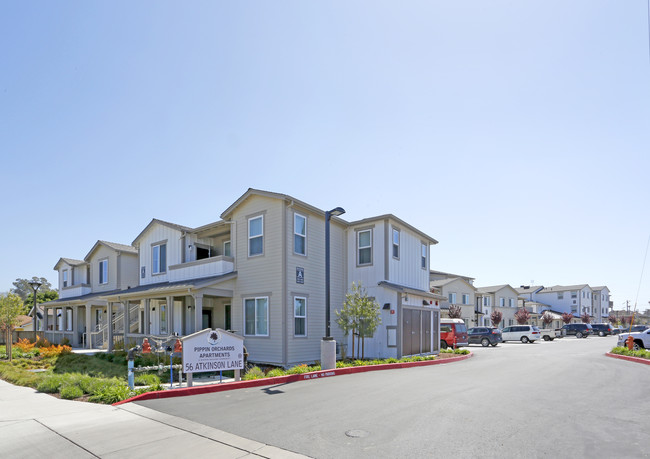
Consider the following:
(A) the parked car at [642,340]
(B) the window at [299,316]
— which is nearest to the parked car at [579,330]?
(A) the parked car at [642,340]

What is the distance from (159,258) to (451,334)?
18.6m

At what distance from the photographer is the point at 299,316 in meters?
18.7

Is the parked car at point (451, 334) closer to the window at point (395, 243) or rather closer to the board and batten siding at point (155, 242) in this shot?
the window at point (395, 243)

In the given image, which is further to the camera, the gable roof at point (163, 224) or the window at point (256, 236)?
the gable roof at point (163, 224)

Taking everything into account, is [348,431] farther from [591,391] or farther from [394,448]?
[591,391]

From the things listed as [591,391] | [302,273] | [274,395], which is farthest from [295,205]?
[591,391]

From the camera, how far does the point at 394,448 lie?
21.8 ft

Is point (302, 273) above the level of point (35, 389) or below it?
above

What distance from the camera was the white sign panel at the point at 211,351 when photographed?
11859mm

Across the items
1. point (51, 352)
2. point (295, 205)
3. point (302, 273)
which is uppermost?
point (295, 205)

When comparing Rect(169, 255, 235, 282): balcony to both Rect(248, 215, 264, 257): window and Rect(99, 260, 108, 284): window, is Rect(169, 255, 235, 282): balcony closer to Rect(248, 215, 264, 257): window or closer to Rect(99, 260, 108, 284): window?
Rect(248, 215, 264, 257): window

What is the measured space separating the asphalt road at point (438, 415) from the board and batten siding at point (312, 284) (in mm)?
4861

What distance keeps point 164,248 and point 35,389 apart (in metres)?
12.2

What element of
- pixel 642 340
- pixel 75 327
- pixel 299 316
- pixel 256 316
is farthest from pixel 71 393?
pixel 642 340
